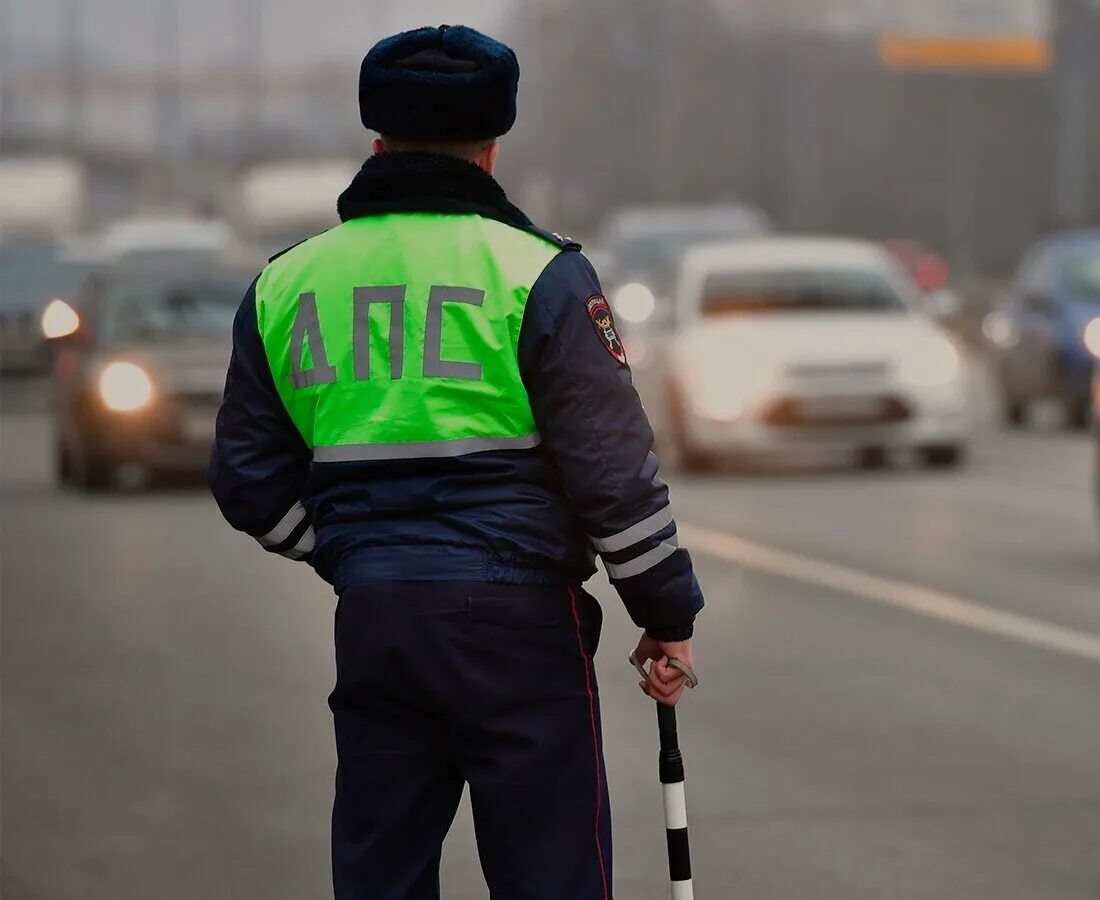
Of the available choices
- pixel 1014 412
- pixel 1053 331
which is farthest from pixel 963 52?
pixel 1053 331

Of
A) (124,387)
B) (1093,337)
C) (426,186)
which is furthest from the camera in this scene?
(1093,337)

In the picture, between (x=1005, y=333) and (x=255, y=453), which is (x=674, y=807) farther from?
(x=1005, y=333)

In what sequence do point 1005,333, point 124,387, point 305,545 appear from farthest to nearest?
point 1005,333 → point 124,387 → point 305,545

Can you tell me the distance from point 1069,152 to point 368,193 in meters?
45.5

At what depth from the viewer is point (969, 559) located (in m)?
14.0

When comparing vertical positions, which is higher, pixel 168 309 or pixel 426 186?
pixel 426 186

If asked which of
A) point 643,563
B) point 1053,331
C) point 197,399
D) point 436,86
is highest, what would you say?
point 436,86

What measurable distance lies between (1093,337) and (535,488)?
17814mm

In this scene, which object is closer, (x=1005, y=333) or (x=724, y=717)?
(x=724, y=717)

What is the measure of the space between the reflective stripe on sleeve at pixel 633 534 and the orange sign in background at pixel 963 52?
68.3m

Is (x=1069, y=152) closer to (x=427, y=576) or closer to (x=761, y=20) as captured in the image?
(x=427, y=576)

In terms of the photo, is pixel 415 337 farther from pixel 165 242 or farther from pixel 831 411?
pixel 165 242

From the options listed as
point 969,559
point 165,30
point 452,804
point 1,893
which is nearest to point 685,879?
point 452,804

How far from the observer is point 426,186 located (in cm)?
434
